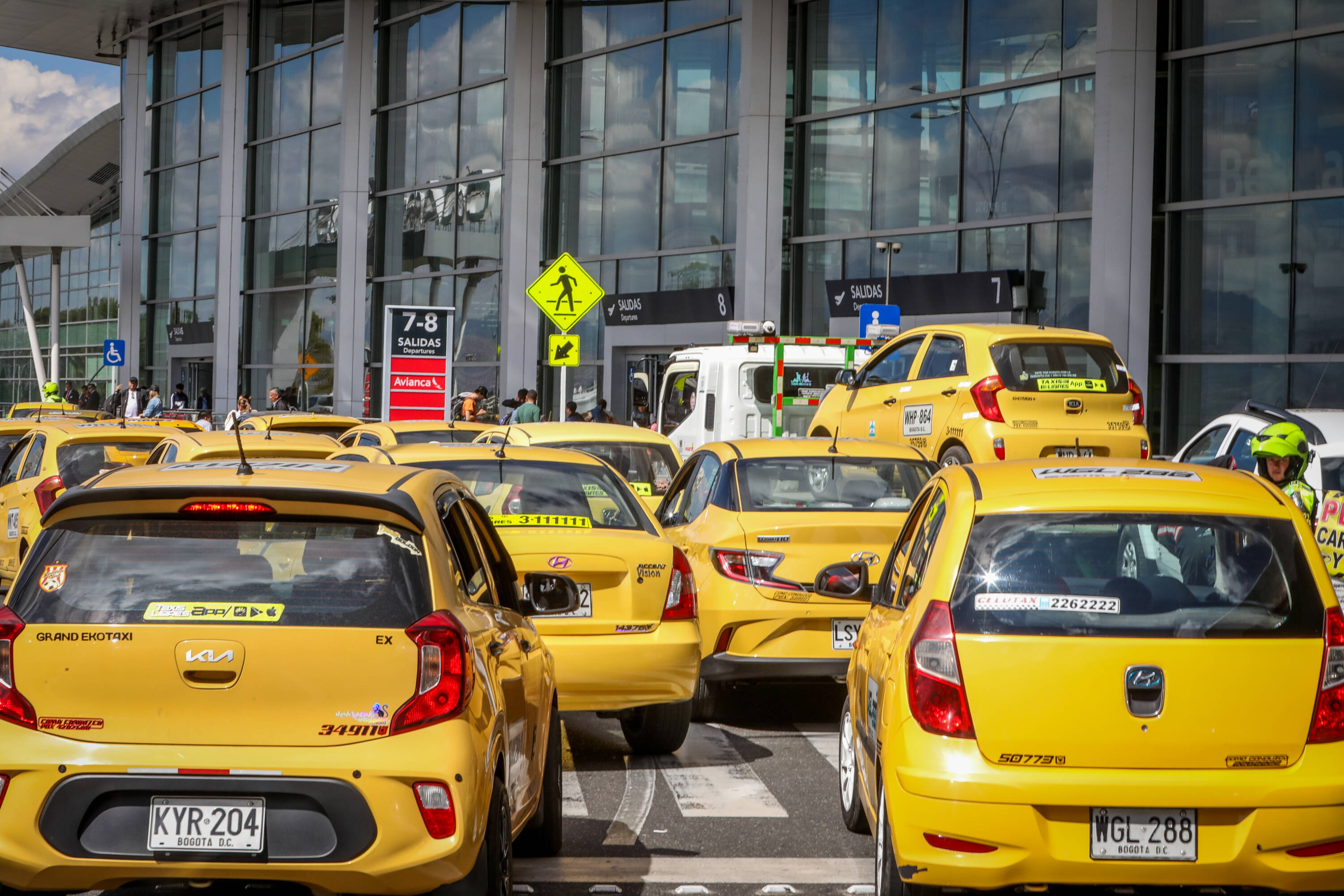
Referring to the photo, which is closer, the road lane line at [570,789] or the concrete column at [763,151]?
the road lane line at [570,789]

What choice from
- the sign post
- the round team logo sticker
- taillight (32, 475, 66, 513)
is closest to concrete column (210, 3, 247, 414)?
the sign post

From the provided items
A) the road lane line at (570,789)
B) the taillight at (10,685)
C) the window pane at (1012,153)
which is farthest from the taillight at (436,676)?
the window pane at (1012,153)

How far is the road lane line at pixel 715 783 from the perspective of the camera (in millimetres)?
7266

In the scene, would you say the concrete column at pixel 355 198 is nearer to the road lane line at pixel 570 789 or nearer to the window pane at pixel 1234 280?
the window pane at pixel 1234 280

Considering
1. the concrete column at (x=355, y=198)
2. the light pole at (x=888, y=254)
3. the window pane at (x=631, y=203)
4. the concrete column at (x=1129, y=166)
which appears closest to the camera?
the concrete column at (x=1129, y=166)

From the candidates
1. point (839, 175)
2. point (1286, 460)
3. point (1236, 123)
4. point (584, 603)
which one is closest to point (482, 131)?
point (839, 175)

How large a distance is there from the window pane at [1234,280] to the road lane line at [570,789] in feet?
52.9

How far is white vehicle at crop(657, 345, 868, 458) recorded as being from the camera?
68.1 feet

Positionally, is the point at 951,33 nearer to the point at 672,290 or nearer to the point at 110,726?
the point at 672,290

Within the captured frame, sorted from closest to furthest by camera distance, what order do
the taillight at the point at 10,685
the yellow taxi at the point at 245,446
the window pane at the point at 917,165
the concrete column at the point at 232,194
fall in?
the taillight at the point at 10,685, the yellow taxi at the point at 245,446, the window pane at the point at 917,165, the concrete column at the point at 232,194

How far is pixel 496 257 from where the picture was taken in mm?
37656

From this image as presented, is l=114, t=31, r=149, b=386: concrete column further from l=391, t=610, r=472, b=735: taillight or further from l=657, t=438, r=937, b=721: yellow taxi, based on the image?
l=391, t=610, r=472, b=735: taillight

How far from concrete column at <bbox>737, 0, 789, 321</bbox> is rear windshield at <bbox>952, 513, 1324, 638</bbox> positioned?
81.7 feet

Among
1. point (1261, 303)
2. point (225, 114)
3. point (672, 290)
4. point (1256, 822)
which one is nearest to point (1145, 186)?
point (1261, 303)
